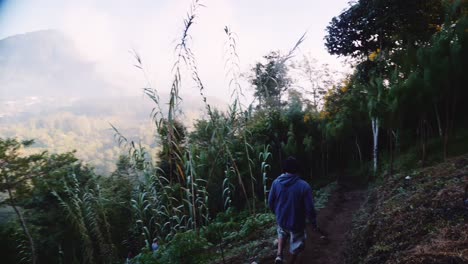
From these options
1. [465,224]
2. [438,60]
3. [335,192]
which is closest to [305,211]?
[465,224]

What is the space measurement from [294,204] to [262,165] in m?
2.38

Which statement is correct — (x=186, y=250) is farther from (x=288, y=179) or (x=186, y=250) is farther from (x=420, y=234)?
(x=420, y=234)

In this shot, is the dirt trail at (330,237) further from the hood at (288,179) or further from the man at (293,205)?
the hood at (288,179)

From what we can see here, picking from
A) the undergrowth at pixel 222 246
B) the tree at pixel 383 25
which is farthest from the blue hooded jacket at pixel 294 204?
the tree at pixel 383 25

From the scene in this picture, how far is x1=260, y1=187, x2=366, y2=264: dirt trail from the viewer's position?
4012mm

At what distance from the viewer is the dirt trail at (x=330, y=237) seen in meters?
4.01

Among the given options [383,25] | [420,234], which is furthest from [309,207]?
[383,25]

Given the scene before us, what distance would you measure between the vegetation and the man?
44cm

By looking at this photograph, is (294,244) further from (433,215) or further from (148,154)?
(148,154)

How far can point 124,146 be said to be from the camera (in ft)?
12.8

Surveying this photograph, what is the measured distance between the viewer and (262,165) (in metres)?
5.57

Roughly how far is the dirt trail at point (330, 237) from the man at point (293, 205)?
82 centimetres

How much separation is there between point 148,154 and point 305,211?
2.11m

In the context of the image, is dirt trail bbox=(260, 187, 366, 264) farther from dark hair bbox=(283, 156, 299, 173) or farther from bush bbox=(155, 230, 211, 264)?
dark hair bbox=(283, 156, 299, 173)
